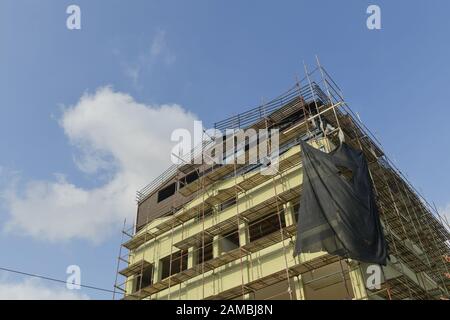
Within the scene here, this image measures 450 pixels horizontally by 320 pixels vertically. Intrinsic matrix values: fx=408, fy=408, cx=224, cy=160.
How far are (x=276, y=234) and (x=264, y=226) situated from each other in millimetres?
2965

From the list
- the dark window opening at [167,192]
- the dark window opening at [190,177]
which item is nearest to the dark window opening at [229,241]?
the dark window opening at [190,177]

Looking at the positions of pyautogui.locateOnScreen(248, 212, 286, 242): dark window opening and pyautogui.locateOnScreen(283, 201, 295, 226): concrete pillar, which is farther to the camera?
pyautogui.locateOnScreen(248, 212, 286, 242): dark window opening

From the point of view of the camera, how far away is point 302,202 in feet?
50.8

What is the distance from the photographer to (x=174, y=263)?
23141 mm

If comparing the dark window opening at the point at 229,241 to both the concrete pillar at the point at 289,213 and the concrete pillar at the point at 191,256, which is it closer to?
the concrete pillar at the point at 191,256

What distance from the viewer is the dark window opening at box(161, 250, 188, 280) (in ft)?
73.3

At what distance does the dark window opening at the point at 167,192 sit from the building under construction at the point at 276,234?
29.5 inches

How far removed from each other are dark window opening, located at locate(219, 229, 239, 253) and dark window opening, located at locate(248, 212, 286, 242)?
0.79 metres

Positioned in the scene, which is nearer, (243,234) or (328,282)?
(328,282)

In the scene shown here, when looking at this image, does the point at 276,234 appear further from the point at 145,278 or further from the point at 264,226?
the point at 145,278

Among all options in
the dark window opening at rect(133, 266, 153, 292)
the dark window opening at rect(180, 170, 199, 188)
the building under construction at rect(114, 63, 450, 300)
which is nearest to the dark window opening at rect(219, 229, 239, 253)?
the building under construction at rect(114, 63, 450, 300)

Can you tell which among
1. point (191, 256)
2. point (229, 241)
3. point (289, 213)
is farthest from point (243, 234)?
point (191, 256)

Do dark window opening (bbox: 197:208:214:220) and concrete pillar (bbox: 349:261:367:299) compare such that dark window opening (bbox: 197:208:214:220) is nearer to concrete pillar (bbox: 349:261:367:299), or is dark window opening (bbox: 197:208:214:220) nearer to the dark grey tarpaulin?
the dark grey tarpaulin

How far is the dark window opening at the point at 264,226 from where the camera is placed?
1945cm
